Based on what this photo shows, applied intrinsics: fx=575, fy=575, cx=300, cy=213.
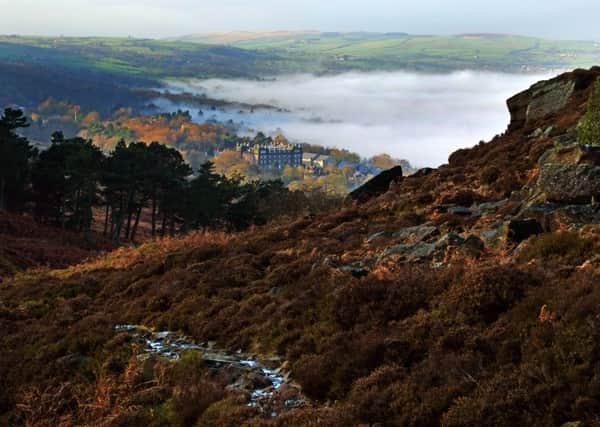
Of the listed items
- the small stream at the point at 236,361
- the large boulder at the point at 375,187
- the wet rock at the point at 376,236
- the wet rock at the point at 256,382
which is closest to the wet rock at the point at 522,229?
the wet rock at the point at 376,236

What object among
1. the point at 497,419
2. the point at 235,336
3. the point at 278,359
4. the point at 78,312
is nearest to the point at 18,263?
the point at 78,312

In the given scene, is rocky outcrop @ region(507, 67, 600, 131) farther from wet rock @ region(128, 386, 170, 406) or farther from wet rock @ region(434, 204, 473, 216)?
wet rock @ region(128, 386, 170, 406)

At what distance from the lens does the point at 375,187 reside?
97.1 feet

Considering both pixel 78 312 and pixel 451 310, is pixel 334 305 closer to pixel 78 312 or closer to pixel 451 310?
pixel 451 310

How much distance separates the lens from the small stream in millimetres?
8305

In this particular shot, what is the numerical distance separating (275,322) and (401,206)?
35.7 ft

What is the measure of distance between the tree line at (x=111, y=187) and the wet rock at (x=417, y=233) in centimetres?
3318

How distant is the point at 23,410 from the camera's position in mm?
9852

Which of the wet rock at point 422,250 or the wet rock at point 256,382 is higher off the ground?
the wet rock at point 422,250

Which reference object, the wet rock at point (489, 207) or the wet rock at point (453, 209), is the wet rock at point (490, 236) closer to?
the wet rock at point (489, 207)

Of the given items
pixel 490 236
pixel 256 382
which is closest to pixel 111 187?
pixel 490 236

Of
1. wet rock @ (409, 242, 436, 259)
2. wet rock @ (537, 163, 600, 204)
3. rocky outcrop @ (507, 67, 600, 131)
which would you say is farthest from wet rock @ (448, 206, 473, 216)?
rocky outcrop @ (507, 67, 600, 131)

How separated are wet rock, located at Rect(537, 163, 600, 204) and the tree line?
35.6 meters

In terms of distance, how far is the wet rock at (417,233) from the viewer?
14.7 metres
